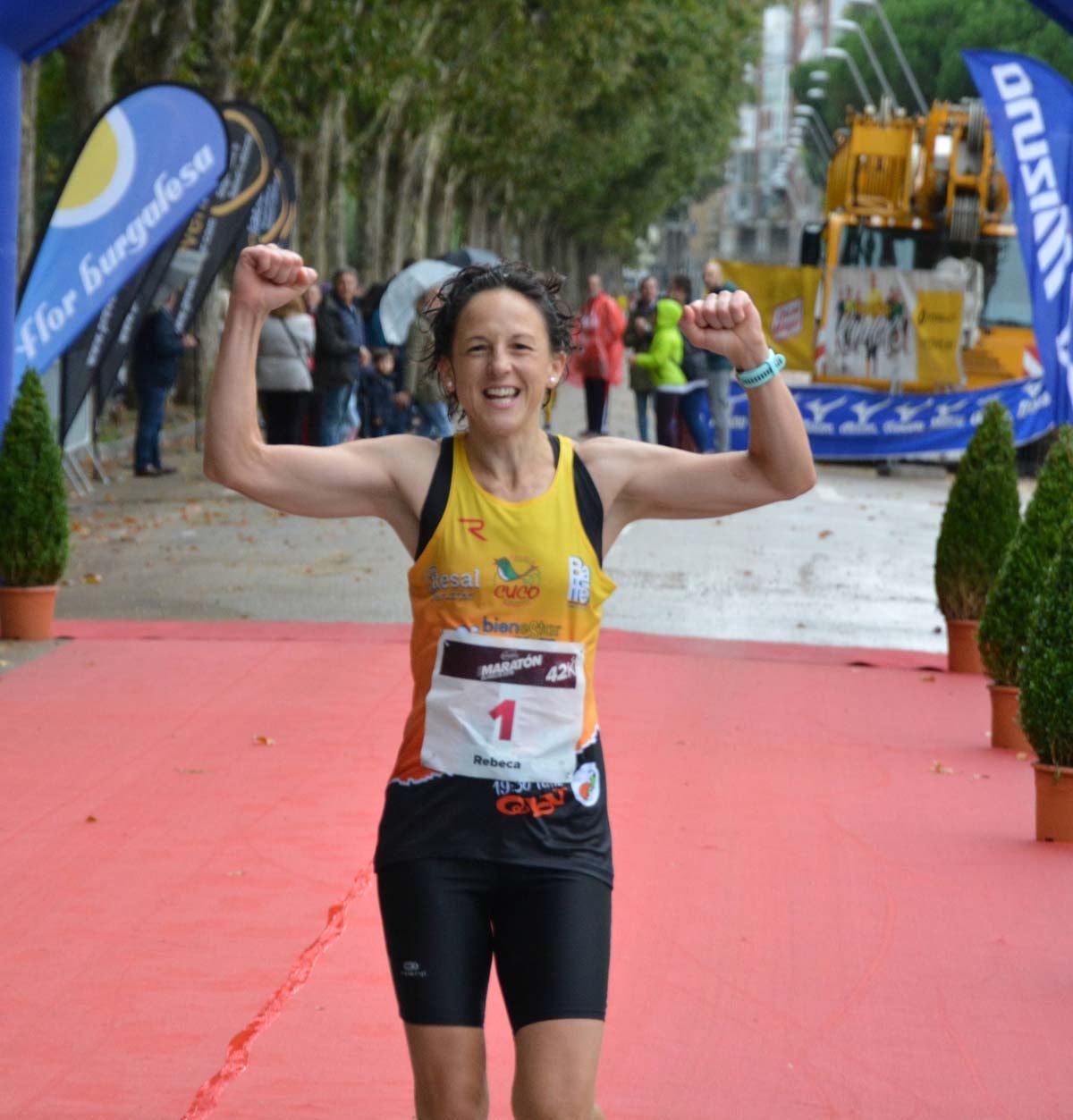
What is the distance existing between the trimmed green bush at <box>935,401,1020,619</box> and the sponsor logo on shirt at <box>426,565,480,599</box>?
7.54 m

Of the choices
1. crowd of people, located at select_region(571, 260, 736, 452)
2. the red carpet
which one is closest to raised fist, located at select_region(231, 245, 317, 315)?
the red carpet

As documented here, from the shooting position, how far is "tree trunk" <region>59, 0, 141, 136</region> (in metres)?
21.0

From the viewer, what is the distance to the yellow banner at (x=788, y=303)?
2408 cm

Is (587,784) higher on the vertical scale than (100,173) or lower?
lower

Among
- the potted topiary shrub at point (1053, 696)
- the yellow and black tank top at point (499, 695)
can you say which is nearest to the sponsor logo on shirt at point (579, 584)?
the yellow and black tank top at point (499, 695)

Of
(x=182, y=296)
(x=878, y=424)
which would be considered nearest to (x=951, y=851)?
(x=182, y=296)

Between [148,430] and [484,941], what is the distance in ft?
58.1

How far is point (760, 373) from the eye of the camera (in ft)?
11.5

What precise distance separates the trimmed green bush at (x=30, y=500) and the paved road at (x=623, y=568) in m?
1.35

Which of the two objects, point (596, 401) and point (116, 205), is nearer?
point (116, 205)

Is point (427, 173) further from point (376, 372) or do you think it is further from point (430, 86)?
point (376, 372)

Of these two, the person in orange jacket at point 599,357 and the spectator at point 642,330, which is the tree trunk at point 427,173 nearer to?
the person in orange jacket at point 599,357

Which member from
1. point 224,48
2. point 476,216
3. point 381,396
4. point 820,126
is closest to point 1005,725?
point 381,396

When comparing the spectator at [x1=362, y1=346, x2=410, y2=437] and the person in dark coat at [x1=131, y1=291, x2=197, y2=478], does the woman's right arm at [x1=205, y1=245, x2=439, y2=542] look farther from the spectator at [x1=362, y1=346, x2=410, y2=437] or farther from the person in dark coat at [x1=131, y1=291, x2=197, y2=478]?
the spectator at [x1=362, y1=346, x2=410, y2=437]
